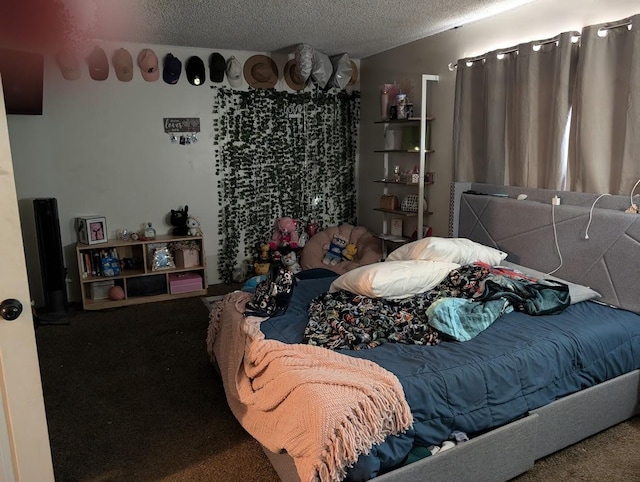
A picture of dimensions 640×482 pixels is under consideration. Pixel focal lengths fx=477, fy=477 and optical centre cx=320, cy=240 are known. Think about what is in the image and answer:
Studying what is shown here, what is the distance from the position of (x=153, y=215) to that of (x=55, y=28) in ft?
7.93

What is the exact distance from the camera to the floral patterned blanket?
2213mm

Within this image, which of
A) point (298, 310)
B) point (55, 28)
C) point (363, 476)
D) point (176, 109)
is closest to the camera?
point (363, 476)

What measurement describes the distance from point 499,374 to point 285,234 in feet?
11.0

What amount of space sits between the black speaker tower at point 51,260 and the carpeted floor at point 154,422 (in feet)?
1.27

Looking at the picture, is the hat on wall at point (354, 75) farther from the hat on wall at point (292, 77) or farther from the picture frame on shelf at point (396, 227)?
the picture frame on shelf at point (396, 227)

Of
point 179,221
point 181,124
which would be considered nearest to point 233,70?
point 181,124

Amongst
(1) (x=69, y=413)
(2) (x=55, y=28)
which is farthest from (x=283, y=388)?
(2) (x=55, y=28)

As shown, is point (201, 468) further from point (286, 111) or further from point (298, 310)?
point (286, 111)

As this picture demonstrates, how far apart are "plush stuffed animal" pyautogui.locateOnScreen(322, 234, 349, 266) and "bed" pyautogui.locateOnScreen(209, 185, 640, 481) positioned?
6.27ft

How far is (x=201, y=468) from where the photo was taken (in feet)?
7.04

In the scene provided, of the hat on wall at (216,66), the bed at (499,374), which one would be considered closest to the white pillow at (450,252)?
the bed at (499,374)

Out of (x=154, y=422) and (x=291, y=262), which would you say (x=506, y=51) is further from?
(x=154, y=422)

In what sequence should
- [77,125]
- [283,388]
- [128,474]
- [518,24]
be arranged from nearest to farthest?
[283,388]
[128,474]
[518,24]
[77,125]

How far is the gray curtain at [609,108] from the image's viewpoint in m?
2.63
